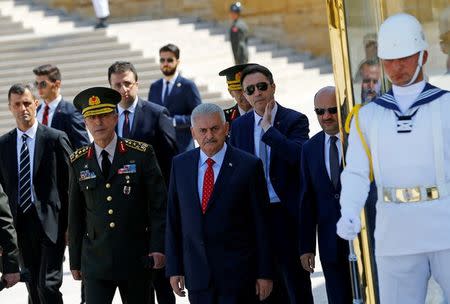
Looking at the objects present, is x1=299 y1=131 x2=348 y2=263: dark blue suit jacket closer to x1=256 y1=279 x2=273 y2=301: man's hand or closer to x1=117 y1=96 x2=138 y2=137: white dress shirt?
x1=256 y1=279 x2=273 y2=301: man's hand

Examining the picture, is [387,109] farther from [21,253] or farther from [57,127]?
[57,127]

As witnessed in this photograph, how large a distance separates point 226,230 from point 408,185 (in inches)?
64.1

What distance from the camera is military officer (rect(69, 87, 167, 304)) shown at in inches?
304

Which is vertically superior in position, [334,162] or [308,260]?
[334,162]

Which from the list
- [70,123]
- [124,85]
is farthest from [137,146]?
[70,123]

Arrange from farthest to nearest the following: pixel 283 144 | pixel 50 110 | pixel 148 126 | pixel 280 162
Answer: pixel 50 110, pixel 148 126, pixel 280 162, pixel 283 144

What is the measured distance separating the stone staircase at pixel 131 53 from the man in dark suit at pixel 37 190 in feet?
35.4

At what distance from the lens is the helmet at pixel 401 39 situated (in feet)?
18.9

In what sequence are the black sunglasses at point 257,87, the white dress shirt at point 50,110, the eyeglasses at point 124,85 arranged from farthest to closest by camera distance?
the white dress shirt at point 50,110
the eyeglasses at point 124,85
the black sunglasses at point 257,87

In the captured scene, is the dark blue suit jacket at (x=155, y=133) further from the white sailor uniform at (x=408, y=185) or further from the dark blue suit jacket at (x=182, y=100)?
the white sailor uniform at (x=408, y=185)

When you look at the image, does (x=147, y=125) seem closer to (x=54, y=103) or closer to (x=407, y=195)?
(x=54, y=103)

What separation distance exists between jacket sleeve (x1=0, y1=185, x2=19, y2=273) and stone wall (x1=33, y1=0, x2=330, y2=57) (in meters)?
19.3

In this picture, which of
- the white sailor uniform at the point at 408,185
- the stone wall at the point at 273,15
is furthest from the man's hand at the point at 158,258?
the stone wall at the point at 273,15

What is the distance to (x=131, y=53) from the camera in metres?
23.0
